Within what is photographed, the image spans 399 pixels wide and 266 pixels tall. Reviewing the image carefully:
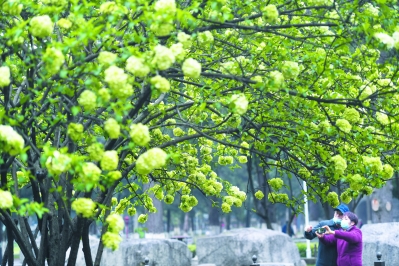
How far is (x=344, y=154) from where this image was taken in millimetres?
7977

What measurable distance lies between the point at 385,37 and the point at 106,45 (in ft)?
7.71

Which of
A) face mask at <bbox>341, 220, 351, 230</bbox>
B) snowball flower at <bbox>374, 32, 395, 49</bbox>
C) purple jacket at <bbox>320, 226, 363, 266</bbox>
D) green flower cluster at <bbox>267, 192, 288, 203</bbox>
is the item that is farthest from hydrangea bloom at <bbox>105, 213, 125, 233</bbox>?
face mask at <bbox>341, 220, 351, 230</bbox>

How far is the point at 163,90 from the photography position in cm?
614

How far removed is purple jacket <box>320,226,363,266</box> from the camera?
9968 millimetres

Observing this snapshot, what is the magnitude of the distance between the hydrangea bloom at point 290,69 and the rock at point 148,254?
10490mm

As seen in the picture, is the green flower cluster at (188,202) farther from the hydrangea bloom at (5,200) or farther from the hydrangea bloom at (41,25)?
the hydrangea bloom at (41,25)

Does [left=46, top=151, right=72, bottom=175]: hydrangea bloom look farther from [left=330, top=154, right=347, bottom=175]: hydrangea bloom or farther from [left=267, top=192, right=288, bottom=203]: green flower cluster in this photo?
[left=267, top=192, right=288, bottom=203]: green flower cluster

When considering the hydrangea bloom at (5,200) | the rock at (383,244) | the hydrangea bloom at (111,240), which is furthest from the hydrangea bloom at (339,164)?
the rock at (383,244)

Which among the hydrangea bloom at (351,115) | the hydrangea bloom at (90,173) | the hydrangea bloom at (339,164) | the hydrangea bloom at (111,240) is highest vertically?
the hydrangea bloom at (351,115)

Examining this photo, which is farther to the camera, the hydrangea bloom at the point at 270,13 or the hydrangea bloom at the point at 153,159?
the hydrangea bloom at the point at 270,13

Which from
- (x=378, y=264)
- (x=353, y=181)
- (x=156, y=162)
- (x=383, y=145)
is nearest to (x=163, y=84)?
(x=156, y=162)

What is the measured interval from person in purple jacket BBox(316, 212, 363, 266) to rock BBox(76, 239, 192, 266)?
7.42 metres

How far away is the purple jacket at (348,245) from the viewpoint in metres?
9.97

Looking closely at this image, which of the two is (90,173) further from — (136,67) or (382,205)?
(382,205)
